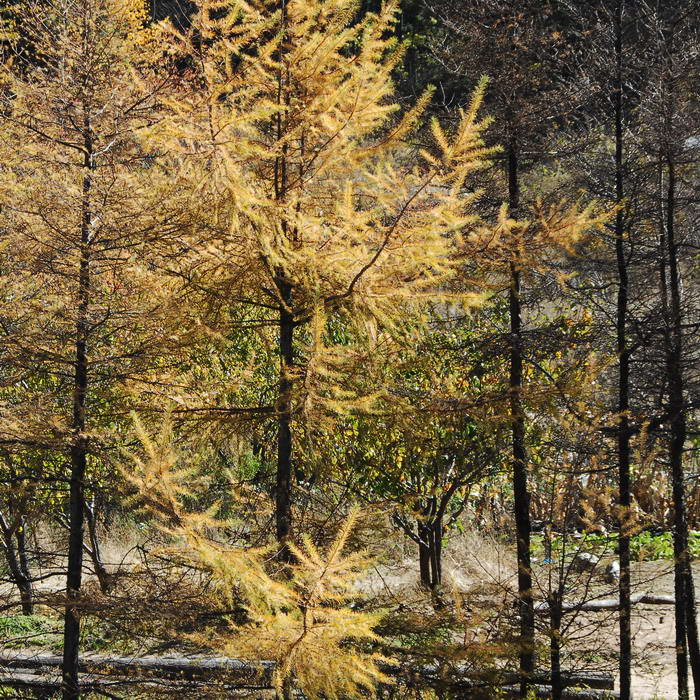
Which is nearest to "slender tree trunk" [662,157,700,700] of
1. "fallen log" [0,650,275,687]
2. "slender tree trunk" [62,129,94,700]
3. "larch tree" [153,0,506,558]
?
"larch tree" [153,0,506,558]

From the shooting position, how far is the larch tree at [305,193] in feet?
15.4

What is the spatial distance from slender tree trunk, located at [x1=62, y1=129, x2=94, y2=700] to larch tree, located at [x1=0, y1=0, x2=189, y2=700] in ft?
0.03

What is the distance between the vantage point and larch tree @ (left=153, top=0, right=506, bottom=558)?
15.4ft

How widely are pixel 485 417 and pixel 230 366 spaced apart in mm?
5628

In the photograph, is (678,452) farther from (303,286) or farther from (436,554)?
(303,286)

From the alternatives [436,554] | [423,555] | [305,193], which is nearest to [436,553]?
[436,554]

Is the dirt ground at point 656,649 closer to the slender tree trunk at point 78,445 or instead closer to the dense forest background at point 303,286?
the dense forest background at point 303,286

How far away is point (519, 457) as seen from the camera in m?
7.10

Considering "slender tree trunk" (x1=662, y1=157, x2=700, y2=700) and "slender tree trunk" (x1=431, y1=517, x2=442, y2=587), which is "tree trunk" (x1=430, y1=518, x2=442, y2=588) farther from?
"slender tree trunk" (x1=662, y1=157, x2=700, y2=700)

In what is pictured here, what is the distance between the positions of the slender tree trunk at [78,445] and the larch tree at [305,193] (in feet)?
2.48

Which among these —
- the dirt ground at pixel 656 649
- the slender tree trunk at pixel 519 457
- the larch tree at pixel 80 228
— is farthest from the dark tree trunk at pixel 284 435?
the dirt ground at pixel 656 649

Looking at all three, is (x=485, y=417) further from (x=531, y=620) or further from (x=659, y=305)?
(x=659, y=305)

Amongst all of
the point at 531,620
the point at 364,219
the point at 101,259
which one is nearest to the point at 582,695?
the point at 531,620

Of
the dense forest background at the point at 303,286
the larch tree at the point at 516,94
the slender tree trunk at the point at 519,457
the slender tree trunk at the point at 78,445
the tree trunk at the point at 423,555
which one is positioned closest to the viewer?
the dense forest background at the point at 303,286
